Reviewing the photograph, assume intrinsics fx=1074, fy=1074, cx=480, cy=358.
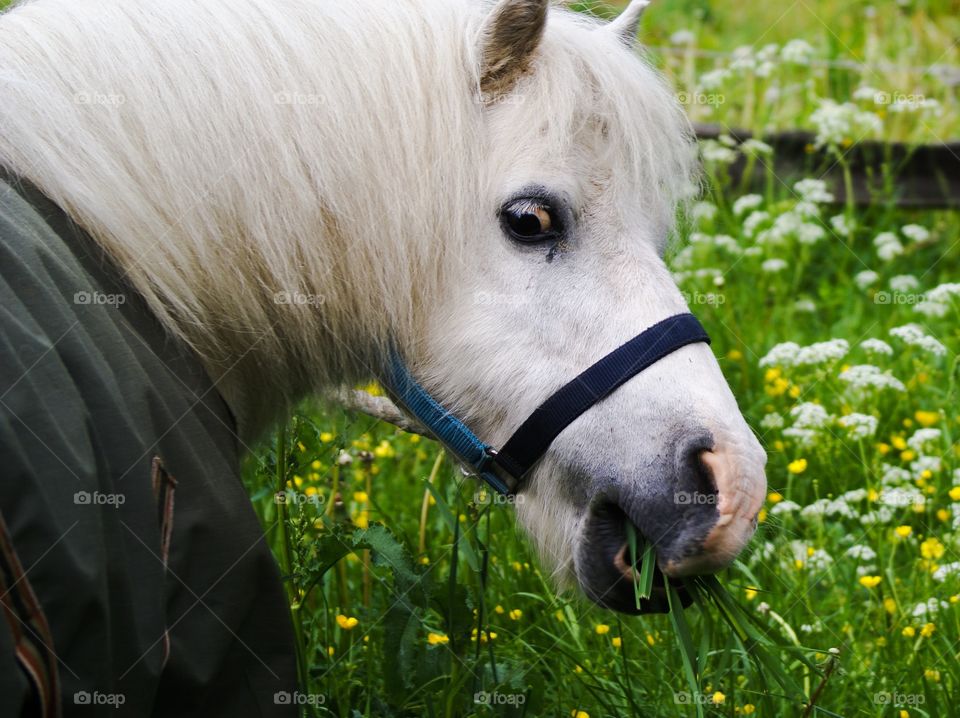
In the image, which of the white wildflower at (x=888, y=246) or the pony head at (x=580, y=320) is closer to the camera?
the pony head at (x=580, y=320)

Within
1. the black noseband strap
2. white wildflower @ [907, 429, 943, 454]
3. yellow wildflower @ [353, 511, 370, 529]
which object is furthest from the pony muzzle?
white wildflower @ [907, 429, 943, 454]

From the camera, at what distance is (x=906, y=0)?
7316 mm

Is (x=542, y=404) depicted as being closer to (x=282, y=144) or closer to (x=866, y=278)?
(x=282, y=144)

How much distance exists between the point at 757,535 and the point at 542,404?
1.30 meters

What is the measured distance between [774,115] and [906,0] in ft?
7.00

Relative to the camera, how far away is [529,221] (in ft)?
6.63

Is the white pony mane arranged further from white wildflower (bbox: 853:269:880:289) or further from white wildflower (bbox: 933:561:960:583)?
white wildflower (bbox: 853:269:880:289)

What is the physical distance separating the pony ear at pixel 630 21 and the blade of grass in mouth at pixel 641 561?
1.10m

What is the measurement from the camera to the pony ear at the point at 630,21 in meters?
2.38

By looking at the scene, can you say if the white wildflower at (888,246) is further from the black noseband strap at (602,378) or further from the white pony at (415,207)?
the black noseband strap at (602,378)

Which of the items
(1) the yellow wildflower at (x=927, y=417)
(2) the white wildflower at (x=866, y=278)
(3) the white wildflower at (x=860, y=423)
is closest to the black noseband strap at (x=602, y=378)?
(3) the white wildflower at (x=860, y=423)

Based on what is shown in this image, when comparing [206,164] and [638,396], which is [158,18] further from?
[638,396]

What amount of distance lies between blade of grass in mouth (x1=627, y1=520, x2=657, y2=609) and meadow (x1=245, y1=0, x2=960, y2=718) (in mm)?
240

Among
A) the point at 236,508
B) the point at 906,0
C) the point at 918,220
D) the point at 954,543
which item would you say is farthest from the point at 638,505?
the point at 906,0
